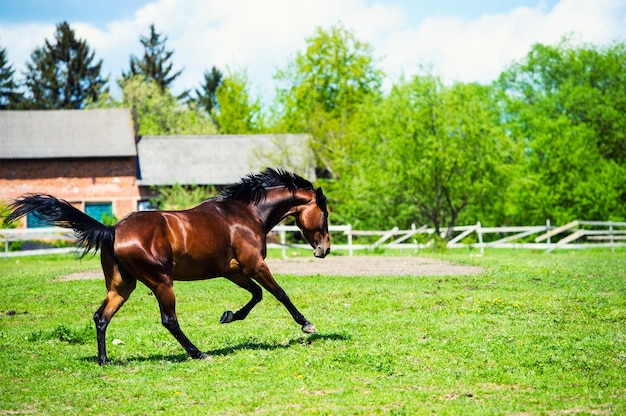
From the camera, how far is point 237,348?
395 inches

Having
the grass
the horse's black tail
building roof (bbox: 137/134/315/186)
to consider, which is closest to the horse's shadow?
the grass

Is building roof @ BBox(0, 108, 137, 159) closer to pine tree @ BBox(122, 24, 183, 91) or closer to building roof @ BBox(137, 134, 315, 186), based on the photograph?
building roof @ BBox(137, 134, 315, 186)

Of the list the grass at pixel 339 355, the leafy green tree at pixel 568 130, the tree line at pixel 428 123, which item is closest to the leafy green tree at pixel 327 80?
the tree line at pixel 428 123

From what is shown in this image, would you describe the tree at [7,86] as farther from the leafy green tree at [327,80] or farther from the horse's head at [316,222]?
the horse's head at [316,222]

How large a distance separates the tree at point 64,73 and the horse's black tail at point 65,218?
64.7 m

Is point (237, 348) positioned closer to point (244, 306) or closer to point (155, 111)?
point (244, 306)

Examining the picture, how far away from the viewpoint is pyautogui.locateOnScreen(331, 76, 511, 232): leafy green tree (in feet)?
120

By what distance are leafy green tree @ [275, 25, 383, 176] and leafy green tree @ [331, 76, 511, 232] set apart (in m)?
18.6

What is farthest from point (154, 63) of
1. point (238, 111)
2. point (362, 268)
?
point (362, 268)

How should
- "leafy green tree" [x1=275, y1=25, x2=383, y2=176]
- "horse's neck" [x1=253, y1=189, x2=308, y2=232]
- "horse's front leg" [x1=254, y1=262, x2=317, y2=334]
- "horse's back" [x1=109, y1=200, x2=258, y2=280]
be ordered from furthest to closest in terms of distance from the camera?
"leafy green tree" [x1=275, y1=25, x2=383, y2=176] → "horse's neck" [x1=253, y1=189, x2=308, y2=232] → "horse's front leg" [x1=254, y1=262, x2=317, y2=334] → "horse's back" [x1=109, y1=200, x2=258, y2=280]

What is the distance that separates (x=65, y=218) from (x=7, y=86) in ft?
226

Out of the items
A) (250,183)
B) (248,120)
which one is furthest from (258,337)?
(248,120)

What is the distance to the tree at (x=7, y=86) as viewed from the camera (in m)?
71.3

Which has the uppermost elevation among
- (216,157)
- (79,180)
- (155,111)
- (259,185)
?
(155,111)
